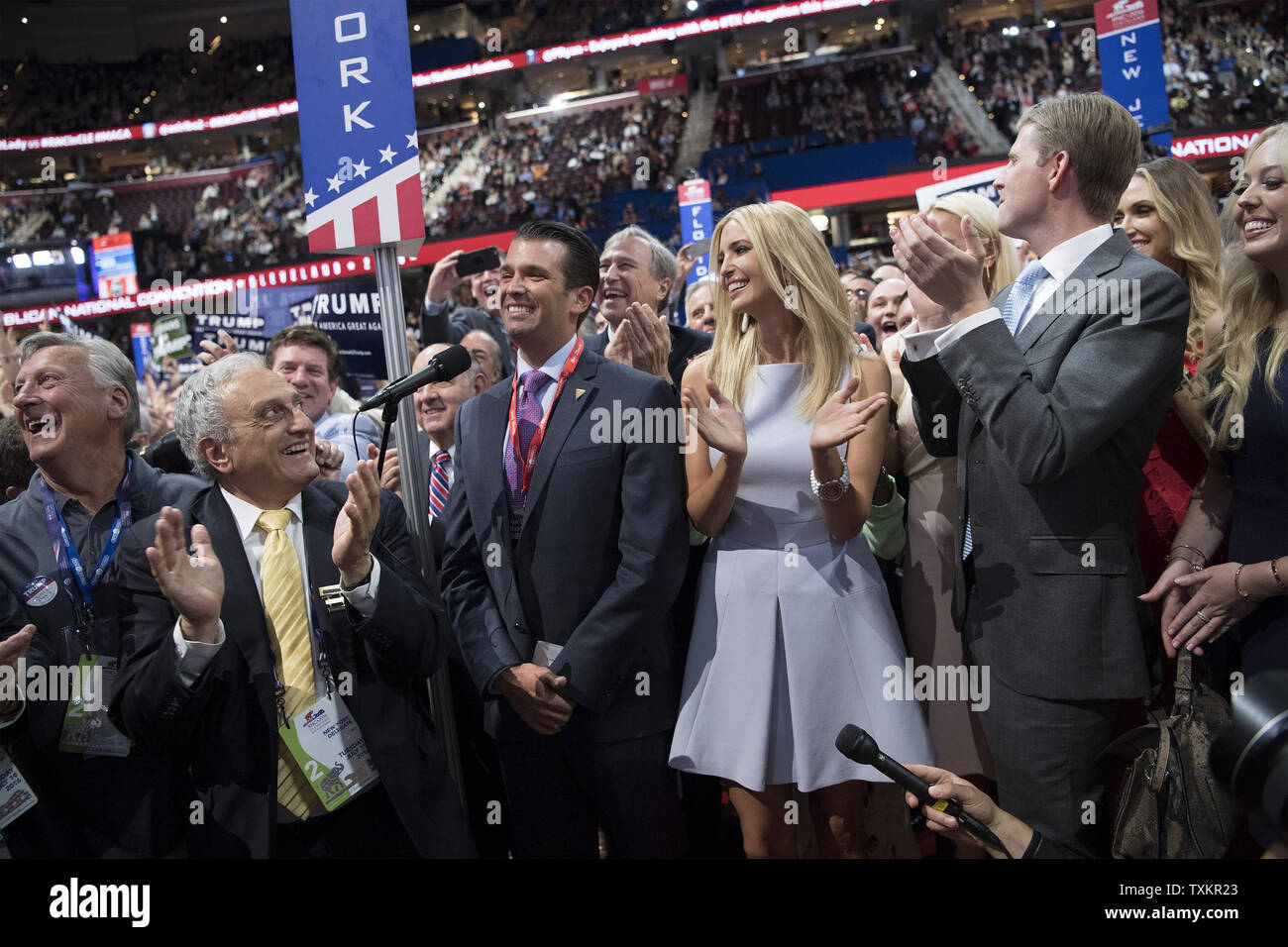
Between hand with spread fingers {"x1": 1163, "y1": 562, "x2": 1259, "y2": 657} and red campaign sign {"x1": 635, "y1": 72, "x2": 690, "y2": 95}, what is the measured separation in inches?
948

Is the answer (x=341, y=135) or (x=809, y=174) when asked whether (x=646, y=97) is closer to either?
(x=809, y=174)

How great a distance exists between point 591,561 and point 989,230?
1.32 m

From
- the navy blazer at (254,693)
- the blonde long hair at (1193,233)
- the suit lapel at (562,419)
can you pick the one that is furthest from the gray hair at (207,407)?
the blonde long hair at (1193,233)

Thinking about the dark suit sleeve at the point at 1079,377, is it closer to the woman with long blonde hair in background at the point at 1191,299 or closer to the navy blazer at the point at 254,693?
the woman with long blonde hair in background at the point at 1191,299

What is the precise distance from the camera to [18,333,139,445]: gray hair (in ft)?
7.35

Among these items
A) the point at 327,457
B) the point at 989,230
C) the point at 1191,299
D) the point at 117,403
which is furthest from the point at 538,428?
the point at 1191,299

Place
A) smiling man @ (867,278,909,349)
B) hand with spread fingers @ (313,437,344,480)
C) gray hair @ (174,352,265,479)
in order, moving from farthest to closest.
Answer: smiling man @ (867,278,909,349) → hand with spread fingers @ (313,437,344,480) → gray hair @ (174,352,265,479)

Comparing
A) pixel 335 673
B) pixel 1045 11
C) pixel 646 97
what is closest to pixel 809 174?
pixel 646 97

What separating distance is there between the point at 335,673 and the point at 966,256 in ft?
5.02

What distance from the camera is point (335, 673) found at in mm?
2018

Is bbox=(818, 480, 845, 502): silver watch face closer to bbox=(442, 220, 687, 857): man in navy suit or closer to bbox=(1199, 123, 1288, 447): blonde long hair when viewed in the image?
bbox=(442, 220, 687, 857): man in navy suit

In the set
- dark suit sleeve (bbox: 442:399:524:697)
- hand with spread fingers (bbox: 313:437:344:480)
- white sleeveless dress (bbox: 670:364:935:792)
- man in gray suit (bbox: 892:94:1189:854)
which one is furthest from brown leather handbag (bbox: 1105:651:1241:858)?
hand with spread fingers (bbox: 313:437:344:480)

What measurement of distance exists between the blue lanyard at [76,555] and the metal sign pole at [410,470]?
0.63 metres

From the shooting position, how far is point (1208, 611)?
1.83 m
